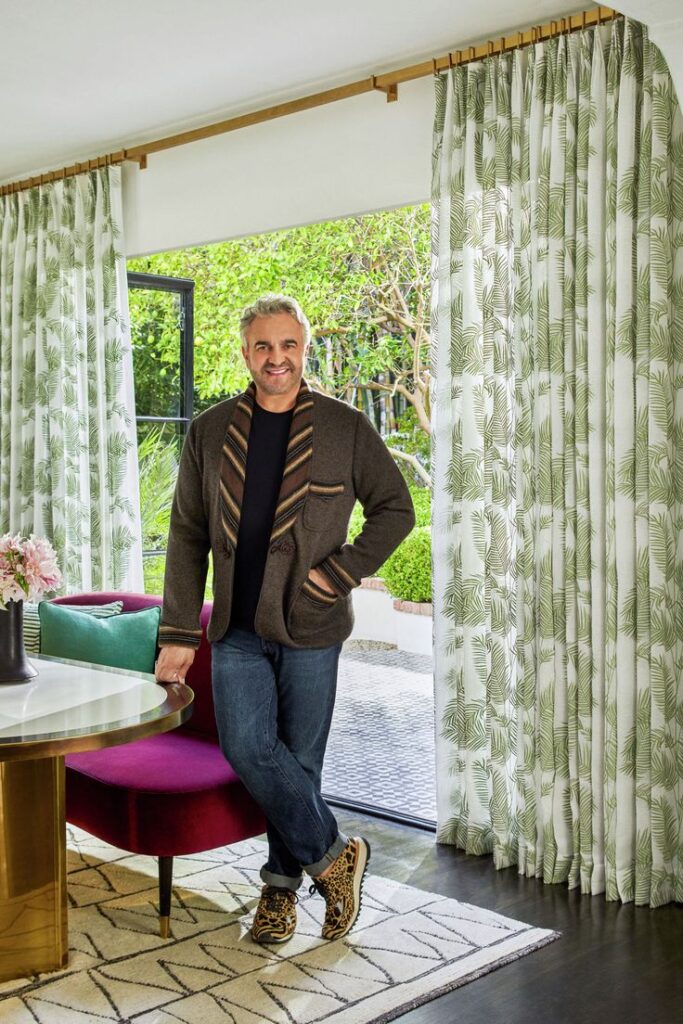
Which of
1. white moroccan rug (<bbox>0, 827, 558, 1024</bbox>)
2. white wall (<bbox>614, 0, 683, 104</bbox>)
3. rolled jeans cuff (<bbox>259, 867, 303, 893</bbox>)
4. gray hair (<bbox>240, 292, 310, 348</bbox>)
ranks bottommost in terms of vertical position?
white moroccan rug (<bbox>0, 827, 558, 1024</bbox>)

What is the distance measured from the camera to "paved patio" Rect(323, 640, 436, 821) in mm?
4637

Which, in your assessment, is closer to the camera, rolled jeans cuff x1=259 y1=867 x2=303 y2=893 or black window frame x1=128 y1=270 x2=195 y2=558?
rolled jeans cuff x1=259 y1=867 x2=303 y2=893

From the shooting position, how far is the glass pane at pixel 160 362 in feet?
19.0

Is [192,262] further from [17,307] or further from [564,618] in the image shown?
[564,618]

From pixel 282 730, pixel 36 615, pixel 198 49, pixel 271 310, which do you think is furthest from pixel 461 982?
pixel 198 49

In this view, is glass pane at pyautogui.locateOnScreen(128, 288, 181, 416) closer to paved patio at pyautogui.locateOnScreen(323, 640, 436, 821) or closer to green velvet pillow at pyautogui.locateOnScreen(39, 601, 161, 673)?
paved patio at pyautogui.locateOnScreen(323, 640, 436, 821)

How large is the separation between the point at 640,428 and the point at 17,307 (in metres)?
3.53

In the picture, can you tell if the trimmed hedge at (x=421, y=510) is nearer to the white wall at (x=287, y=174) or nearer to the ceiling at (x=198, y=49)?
the white wall at (x=287, y=174)

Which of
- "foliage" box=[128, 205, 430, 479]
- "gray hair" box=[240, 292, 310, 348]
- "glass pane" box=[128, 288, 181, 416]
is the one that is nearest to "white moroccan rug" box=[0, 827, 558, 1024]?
"gray hair" box=[240, 292, 310, 348]

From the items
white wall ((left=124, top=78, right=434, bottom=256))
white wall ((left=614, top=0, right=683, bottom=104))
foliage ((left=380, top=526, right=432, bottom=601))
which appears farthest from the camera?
foliage ((left=380, top=526, right=432, bottom=601))

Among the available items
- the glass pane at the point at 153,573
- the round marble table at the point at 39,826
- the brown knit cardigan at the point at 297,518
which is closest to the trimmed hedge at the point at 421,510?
the glass pane at the point at 153,573

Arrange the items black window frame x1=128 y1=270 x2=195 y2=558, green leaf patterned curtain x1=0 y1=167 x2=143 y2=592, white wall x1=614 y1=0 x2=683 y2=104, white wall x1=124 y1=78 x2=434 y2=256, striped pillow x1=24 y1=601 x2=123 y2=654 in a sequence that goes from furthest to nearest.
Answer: black window frame x1=128 y1=270 x2=195 y2=558 < green leaf patterned curtain x1=0 y1=167 x2=143 y2=592 < white wall x1=124 y1=78 x2=434 y2=256 < striped pillow x1=24 y1=601 x2=123 y2=654 < white wall x1=614 y1=0 x2=683 y2=104

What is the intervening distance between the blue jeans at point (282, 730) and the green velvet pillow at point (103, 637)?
2.86 ft

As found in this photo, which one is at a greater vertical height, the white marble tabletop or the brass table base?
the white marble tabletop
